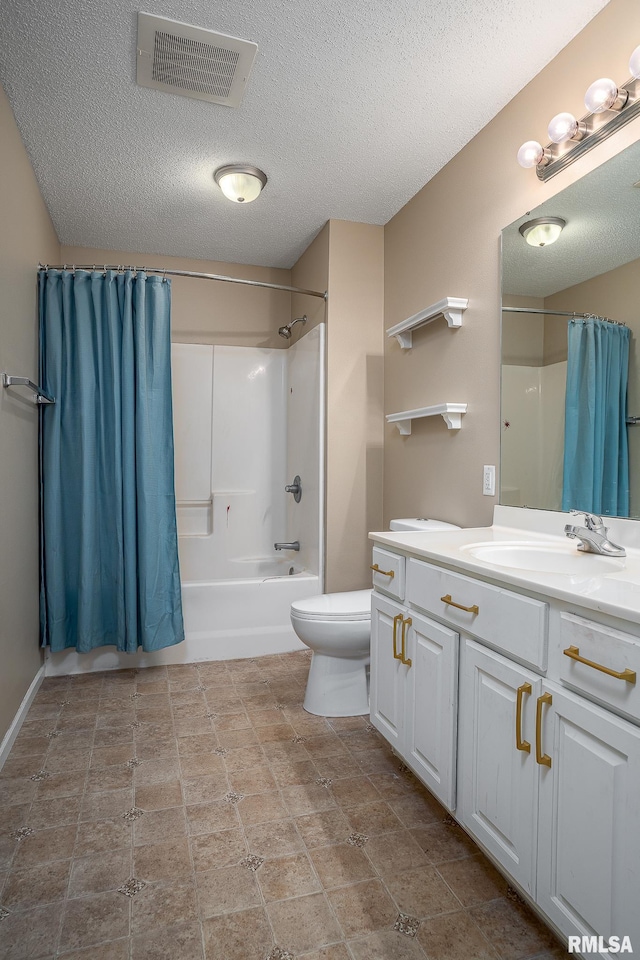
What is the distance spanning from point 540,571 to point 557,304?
95 centimetres

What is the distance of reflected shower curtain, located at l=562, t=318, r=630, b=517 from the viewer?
1.59m

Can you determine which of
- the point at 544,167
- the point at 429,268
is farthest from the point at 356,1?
the point at 429,268

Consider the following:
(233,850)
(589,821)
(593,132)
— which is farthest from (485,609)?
(593,132)

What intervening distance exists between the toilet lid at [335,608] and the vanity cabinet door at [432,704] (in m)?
0.55

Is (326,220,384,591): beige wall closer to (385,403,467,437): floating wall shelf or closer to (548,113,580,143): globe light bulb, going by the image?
(385,403,467,437): floating wall shelf

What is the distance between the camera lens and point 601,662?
1.02 m

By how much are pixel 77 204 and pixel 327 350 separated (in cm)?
150

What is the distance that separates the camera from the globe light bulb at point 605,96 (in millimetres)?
1557

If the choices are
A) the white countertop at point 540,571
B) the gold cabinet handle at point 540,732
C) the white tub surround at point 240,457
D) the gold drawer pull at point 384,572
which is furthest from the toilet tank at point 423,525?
the gold cabinet handle at point 540,732

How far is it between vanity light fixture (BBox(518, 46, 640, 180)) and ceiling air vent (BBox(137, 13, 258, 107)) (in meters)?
0.97

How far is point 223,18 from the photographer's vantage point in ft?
5.57

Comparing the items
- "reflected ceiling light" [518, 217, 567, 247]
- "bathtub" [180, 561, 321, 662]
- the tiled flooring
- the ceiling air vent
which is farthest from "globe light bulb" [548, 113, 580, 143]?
"bathtub" [180, 561, 321, 662]

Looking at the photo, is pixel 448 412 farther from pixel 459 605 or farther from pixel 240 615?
pixel 240 615

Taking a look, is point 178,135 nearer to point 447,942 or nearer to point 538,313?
point 538,313
